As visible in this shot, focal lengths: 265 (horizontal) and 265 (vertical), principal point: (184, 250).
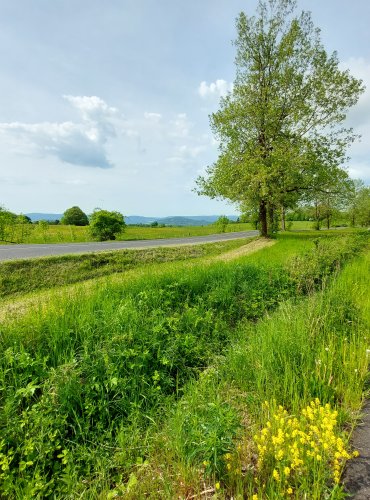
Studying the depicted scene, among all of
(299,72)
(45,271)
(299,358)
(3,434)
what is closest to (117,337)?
(3,434)

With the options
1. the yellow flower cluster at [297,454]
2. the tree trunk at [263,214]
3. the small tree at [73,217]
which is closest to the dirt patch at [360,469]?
the yellow flower cluster at [297,454]

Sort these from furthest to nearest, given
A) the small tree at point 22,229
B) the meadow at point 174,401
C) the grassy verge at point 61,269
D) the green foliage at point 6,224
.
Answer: the small tree at point 22,229
the green foliage at point 6,224
the grassy verge at point 61,269
the meadow at point 174,401

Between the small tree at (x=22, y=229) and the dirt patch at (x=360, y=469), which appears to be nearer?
the dirt patch at (x=360, y=469)

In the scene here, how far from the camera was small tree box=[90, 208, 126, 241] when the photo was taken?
28.7m

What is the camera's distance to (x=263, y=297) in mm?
6969

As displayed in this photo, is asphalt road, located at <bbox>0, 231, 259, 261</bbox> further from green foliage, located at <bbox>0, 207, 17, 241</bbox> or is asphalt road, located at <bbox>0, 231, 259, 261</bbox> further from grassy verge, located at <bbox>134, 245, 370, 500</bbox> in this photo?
grassy verge, located at <bbox>134, 245, 370, 500</bbox>

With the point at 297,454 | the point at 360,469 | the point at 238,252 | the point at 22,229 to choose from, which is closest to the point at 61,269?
the point at 238,252

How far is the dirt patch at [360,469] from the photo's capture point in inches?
79.8

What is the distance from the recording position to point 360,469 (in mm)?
2195

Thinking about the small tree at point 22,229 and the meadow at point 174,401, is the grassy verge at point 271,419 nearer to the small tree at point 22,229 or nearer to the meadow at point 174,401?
the meadow at point 174,401

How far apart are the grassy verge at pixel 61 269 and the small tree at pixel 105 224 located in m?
15.1

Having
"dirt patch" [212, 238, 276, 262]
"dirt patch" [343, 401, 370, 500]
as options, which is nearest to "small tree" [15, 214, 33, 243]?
"dirt patch" [212, 238, 276, 262]

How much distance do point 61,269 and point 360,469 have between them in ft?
38.1

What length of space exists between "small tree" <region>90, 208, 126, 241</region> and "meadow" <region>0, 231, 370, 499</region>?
79.6 ft
